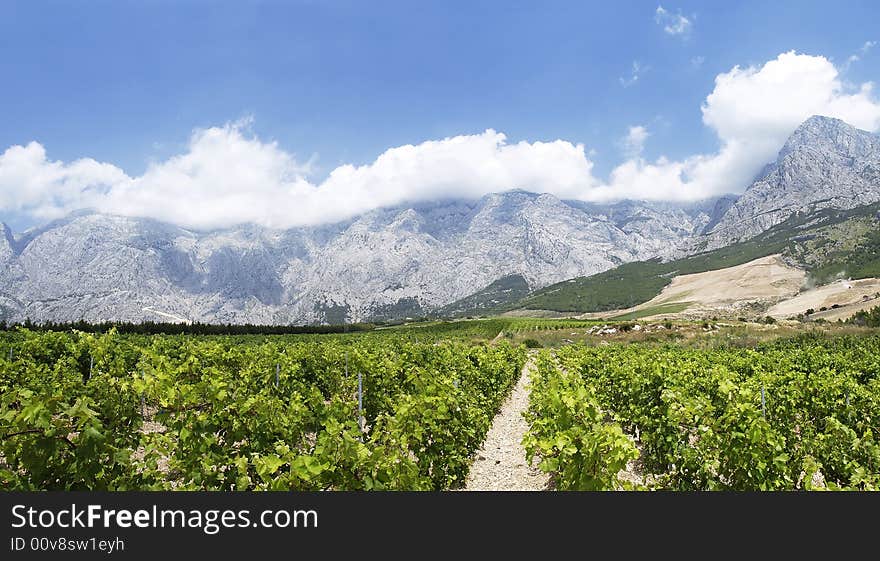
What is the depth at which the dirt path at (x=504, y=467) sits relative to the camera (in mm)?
11734

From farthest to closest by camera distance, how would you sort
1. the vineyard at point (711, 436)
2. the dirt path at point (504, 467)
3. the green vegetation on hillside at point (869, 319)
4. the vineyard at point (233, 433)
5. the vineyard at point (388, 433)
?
the green vegetation on hillside at point (869, 319) → the dirt path at point (504, 467) → the vineyard at point (711, 436) → the vineyard at point (388, 433) → the vineyard at point (233, 433)

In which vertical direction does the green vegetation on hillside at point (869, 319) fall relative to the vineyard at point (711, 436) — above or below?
below

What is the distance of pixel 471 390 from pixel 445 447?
7.36 meters

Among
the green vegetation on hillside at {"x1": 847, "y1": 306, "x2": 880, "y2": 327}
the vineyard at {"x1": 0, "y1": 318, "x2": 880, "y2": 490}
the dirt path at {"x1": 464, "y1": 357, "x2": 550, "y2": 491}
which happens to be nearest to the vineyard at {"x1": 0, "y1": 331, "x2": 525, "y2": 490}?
the vineyard at {"x1": 0, "y1": 318, "x2": 880, "y2": 490}

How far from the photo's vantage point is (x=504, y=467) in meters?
13.1

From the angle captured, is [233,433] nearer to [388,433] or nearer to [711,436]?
[388,433]

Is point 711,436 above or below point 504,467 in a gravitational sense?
above

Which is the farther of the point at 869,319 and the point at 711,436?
the point at 869,319

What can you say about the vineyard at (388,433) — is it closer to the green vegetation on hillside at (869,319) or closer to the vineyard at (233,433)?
the vineyard at (233,433)

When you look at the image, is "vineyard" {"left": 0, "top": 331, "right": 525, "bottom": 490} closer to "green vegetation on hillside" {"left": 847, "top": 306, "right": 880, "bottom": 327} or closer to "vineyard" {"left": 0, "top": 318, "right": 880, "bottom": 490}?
"vineyard" {"left": 0, "top": 318, "right": 880, "bottom": 490}

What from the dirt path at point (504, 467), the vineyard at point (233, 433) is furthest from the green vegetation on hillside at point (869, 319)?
the vineyard at point (233, 433)

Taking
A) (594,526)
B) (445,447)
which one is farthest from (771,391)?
(594,526)

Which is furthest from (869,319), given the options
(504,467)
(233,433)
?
(233,433)

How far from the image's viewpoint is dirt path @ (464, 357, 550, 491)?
11734 millimetres
